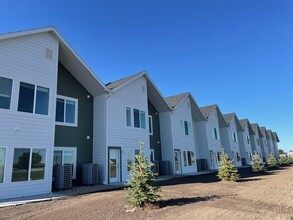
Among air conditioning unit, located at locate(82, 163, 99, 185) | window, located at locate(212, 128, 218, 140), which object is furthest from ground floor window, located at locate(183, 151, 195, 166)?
air conditioning unit, located at locate(82, 163, 99, 185)

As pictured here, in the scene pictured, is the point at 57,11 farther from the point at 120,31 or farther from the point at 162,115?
the point at 162,115

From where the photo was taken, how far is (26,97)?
38.4 ft

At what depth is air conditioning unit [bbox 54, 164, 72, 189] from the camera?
12.4 metres

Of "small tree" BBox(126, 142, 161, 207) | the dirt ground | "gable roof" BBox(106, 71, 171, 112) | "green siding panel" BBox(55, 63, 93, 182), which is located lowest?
the dirt ground

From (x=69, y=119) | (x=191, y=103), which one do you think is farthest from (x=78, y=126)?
(x=191, y=103)

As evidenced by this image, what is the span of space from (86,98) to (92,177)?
5400mm

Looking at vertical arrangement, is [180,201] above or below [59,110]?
below

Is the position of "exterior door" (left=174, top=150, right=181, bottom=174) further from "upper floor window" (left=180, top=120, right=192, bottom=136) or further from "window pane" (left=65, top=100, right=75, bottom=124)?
"window pane" (left=65, top=100, right=75, bottom=124)

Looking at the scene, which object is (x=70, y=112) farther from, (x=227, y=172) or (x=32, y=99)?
(x=227, y=172)

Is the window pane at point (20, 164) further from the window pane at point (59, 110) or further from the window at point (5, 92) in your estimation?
the window pane at point (59, 110)


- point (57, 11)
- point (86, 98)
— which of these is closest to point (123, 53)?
point (86, 98)

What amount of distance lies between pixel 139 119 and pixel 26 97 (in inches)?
347

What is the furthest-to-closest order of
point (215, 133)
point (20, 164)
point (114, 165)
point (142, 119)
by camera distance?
point (215, 133) → point (142, 119) → point (114, 165) → point (20, 164)

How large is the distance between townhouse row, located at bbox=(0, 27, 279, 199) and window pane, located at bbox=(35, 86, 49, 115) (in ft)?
0.16
